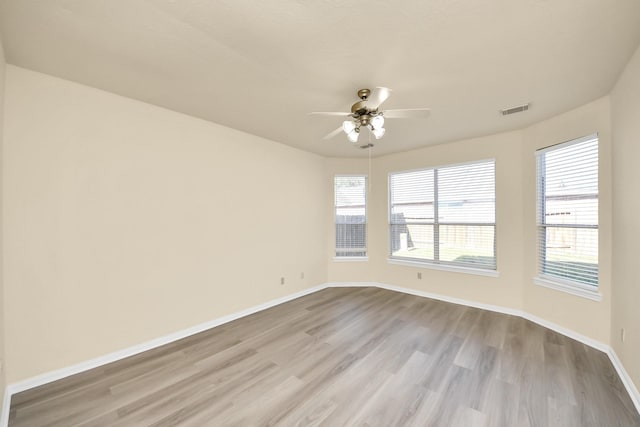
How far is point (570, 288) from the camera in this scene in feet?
9.75

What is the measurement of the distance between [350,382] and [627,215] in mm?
2787

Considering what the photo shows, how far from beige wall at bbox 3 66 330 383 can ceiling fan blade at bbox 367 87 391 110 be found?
2221 millimetres

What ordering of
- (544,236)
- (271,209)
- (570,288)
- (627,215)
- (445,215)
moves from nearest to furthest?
(627,215)
(570,288)
(544,236)
(271,209)
(445,215)

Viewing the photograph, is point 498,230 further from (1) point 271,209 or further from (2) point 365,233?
(1) point 271,209

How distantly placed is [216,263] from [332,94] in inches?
100

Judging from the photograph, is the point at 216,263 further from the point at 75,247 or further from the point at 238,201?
the point at 75,247

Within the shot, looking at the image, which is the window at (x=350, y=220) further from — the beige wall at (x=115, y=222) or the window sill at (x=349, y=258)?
the beige wall at (x=115, y=222)

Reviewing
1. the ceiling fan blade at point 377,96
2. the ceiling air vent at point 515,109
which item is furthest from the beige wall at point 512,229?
the ceiling fan blade at point 377,96

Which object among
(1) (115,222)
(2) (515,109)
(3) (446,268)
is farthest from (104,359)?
(2) (515,109)

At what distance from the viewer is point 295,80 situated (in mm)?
2186

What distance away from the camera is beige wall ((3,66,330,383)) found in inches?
80.8

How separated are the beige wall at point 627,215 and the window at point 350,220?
337cm

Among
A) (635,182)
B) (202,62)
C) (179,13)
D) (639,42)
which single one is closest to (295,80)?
(202,62)

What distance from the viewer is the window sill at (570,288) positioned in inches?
107
